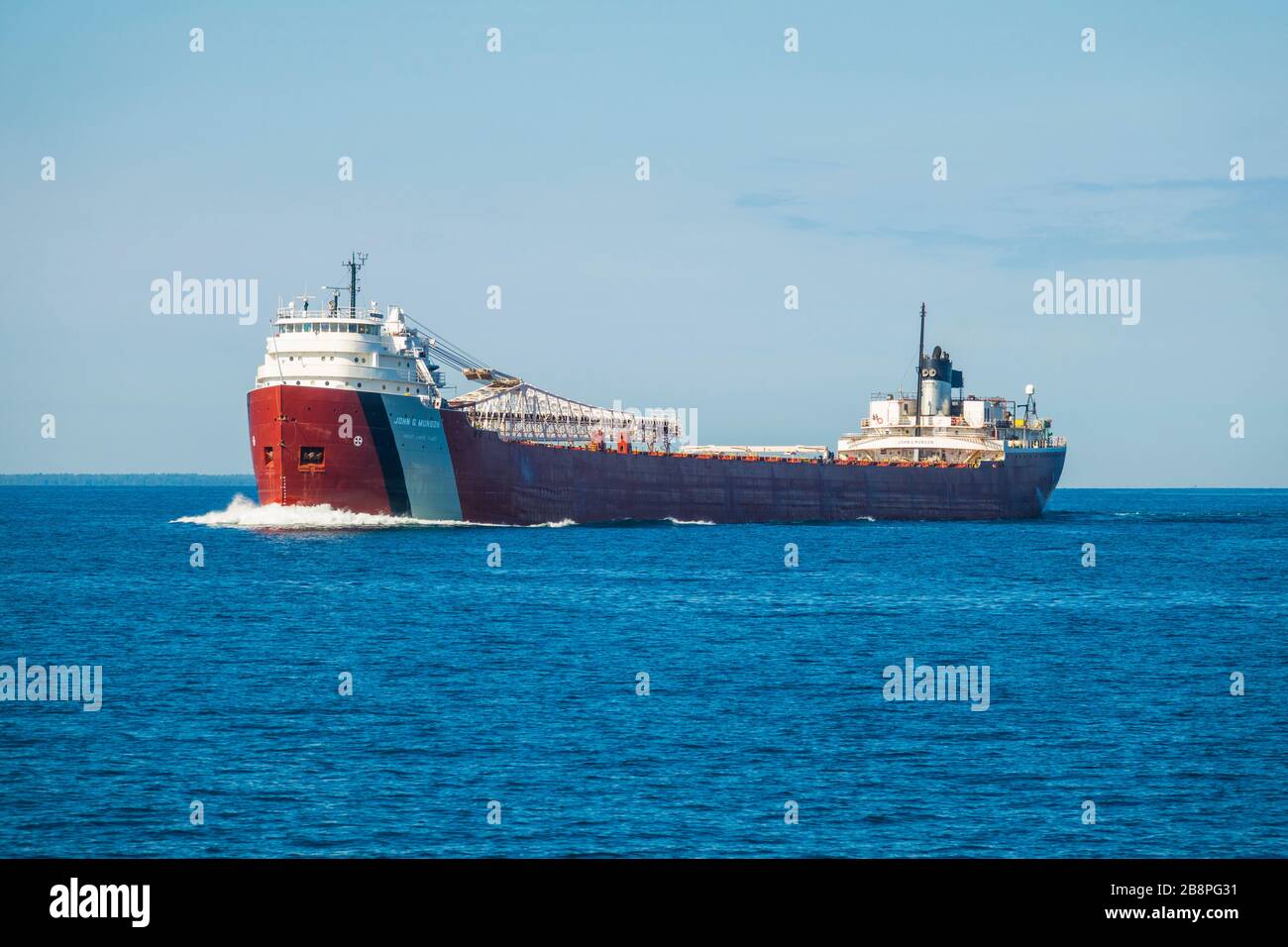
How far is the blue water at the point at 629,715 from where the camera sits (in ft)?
60.8

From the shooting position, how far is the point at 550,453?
73938 mm

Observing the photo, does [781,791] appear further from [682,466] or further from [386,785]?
[682,466]

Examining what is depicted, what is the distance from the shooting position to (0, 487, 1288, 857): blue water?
60.8ft

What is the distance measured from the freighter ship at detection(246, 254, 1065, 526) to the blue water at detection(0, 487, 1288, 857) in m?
9.55

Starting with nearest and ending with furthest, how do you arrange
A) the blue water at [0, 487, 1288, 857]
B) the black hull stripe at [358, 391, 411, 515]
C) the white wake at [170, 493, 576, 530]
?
the blue water at [0, 487, 1288, 857], the black hull stripe at [358, 391, 411, 515], the white wake at [170, 493, 576, 530]

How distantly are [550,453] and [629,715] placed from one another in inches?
1910
